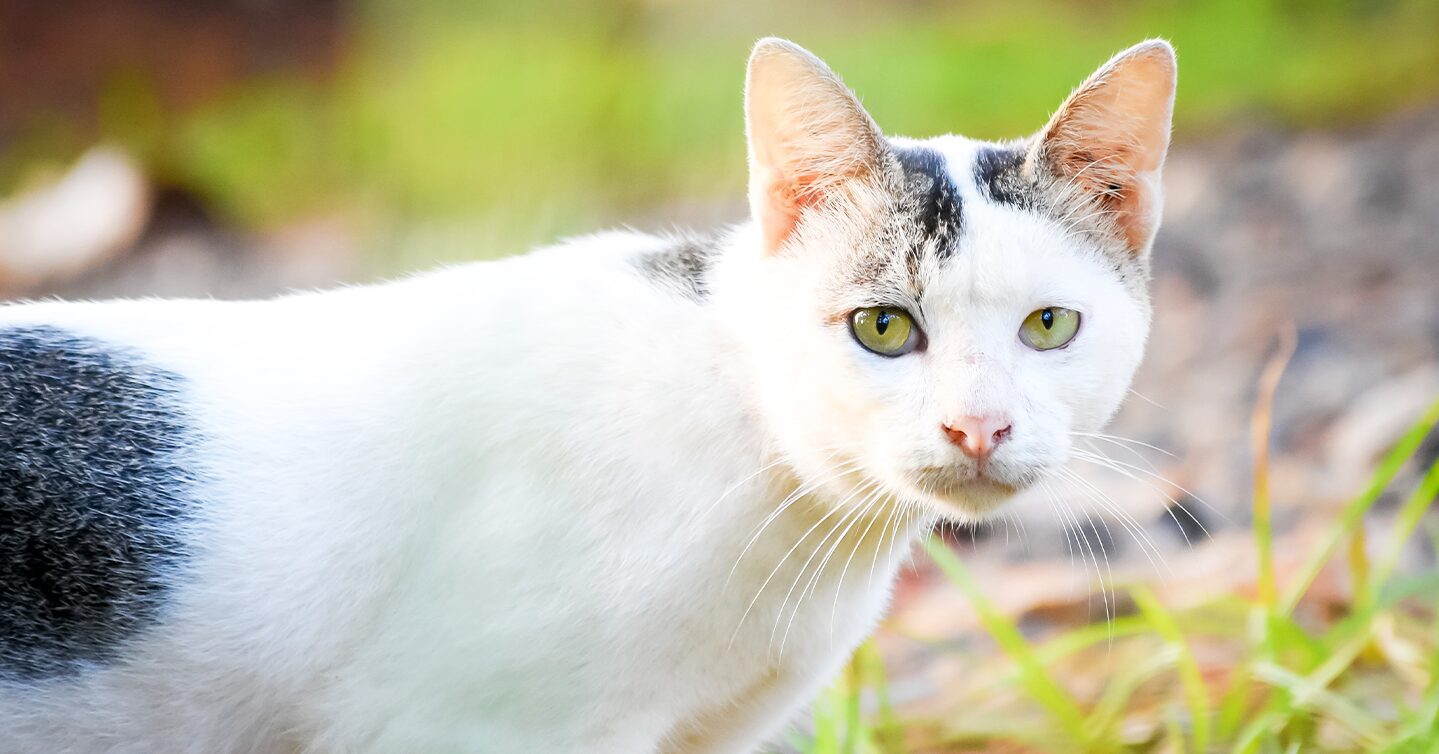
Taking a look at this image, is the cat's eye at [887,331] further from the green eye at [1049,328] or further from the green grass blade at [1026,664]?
the green grass blade at [1026,664]

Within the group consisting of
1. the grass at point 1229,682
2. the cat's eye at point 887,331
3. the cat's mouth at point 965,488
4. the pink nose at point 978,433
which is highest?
the cat's eye at point 887,331

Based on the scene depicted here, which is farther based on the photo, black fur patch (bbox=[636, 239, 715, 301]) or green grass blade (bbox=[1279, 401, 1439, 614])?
green grass blade (bbox=[1279, 401, 1439, 614])

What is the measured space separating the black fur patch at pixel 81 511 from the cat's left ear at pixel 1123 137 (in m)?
0.90

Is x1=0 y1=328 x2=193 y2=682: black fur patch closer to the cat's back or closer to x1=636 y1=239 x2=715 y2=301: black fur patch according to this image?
the cat's back

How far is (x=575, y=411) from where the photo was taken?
3.58 feet

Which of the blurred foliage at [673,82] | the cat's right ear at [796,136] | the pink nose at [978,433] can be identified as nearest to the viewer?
the pink nose at [978,433]

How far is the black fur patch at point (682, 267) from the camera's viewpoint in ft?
3.82

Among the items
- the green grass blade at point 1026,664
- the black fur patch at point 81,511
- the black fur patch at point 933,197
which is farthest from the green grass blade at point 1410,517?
the black fur patch at point 81,511

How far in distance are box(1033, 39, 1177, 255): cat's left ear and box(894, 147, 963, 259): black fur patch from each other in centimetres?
11

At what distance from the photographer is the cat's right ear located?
1.07 m

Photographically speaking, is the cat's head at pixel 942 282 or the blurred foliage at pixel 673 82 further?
the blurred foliage at pixel 673 82

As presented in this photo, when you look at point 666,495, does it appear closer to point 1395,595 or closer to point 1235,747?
point 1235,747

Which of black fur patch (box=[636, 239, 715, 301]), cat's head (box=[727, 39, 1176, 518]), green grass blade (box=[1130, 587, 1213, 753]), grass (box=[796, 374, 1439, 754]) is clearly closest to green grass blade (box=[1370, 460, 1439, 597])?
grass (box=[796, 374, 1439, 754])

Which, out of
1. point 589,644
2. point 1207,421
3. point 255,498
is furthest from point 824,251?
point 1207,421
